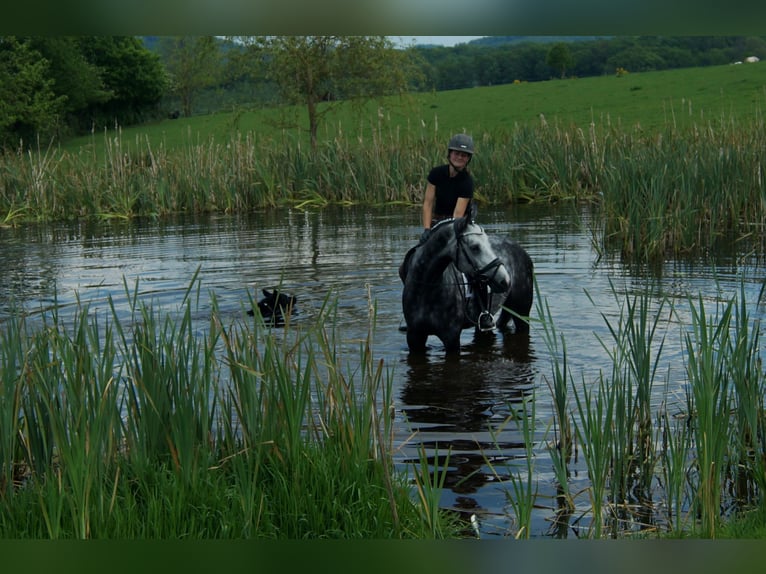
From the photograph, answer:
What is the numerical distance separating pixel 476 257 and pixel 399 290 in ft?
13.3

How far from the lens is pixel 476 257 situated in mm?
8164

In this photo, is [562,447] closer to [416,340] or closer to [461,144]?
[416,340]

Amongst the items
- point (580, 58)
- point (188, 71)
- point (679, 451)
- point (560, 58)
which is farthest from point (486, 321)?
point (188, 71)

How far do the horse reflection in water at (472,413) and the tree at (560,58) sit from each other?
176ft

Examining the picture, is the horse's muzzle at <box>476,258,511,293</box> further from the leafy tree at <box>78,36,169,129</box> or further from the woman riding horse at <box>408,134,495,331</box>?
the leafy tree at <box>78,36,169,129</box>

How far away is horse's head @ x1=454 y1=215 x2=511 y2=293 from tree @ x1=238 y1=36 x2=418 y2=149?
22026 mm

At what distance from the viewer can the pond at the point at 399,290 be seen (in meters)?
5.94

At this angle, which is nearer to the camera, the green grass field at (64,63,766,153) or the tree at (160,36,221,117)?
the green grass field at (64,63,766,153)

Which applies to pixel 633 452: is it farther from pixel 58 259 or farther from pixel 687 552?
pixel 58 259

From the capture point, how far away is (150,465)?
4.47m

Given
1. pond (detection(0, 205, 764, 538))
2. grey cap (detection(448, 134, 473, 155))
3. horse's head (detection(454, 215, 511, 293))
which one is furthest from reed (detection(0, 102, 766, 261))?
horse's head (detection(454, 215, 511, 293))

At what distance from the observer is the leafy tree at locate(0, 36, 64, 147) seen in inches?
→ 2184

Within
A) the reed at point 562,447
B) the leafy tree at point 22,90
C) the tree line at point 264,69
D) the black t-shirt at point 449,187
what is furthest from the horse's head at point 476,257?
the leafy tree at point 22,90

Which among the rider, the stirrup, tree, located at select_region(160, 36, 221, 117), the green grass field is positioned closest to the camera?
the stirrup
